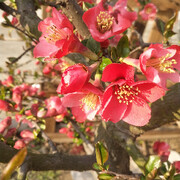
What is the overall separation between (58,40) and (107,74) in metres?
0.14

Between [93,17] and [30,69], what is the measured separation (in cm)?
228

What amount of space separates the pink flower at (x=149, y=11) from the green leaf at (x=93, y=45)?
182 centimetres

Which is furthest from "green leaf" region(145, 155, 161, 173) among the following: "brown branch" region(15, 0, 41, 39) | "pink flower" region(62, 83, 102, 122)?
"brown branch" region(15, 0, 41, 39)

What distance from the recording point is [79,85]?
46 centimetres

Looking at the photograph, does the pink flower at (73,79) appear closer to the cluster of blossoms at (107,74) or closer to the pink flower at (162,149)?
the cluster of blossoms at (107,74)

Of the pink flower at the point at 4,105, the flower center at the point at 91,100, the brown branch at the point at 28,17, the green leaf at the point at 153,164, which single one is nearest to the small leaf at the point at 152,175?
the green leaf at the point at 153,164

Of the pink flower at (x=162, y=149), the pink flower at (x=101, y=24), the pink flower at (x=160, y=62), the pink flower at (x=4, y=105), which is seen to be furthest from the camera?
the pink flower at (x=162, y=149)

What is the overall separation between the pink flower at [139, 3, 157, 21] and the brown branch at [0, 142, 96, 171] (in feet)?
5.91

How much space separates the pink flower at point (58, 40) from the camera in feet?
1.53

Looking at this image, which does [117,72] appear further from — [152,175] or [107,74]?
[152,175]

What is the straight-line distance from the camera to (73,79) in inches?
17.4

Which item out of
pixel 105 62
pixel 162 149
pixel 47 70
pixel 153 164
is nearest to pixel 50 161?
pixel 153 164

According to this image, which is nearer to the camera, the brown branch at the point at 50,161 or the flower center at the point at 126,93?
the flower center at the point at 126,93

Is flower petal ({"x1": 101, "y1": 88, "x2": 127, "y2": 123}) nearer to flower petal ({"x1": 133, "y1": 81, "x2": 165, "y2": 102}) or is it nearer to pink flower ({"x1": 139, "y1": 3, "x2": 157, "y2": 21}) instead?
flower petal ({"x1": 133, "y1": 81, "x2": 165, "y2": 102})
